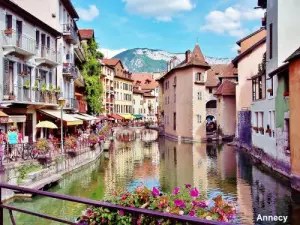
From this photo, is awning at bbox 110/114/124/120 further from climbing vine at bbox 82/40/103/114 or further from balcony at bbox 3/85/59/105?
balcony at bbox 3/85/59/105

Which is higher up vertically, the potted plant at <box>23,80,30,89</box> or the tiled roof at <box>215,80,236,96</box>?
the tiled roof at <box>215,80,236,96</box>

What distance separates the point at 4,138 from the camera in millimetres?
20016

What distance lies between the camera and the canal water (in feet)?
51.1

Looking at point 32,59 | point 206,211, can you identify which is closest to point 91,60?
point 32,59

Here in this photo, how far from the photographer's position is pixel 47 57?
28.5m

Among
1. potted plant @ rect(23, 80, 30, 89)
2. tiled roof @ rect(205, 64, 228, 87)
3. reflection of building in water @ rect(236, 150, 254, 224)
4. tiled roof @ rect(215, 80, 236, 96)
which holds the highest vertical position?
tiled roof @ rect(205, 64, 228, 87)

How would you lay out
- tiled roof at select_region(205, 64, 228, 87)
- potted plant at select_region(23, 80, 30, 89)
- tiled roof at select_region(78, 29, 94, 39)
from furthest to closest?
tiled roof at select_region(205, 64, 228, 87), tiled roof at select_region(78, 29, 94, 39), potted plant at select_region(23, 80, 30, 89)

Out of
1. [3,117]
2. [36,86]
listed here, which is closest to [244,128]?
[36,86]

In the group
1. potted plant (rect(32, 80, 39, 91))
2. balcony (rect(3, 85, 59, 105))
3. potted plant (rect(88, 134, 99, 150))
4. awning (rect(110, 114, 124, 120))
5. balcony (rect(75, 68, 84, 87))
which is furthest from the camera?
awning (rect(110, 114, 124, 120))

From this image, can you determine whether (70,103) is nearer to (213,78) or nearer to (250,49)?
(250,49)

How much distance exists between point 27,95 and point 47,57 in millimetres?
4949

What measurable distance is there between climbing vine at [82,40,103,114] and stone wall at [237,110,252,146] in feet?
62.5

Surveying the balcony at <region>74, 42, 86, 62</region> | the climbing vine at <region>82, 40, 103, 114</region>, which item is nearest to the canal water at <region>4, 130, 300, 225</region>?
the balcony at <region>74, 42, 86, 62</region>

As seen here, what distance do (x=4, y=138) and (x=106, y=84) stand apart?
60.0 m
